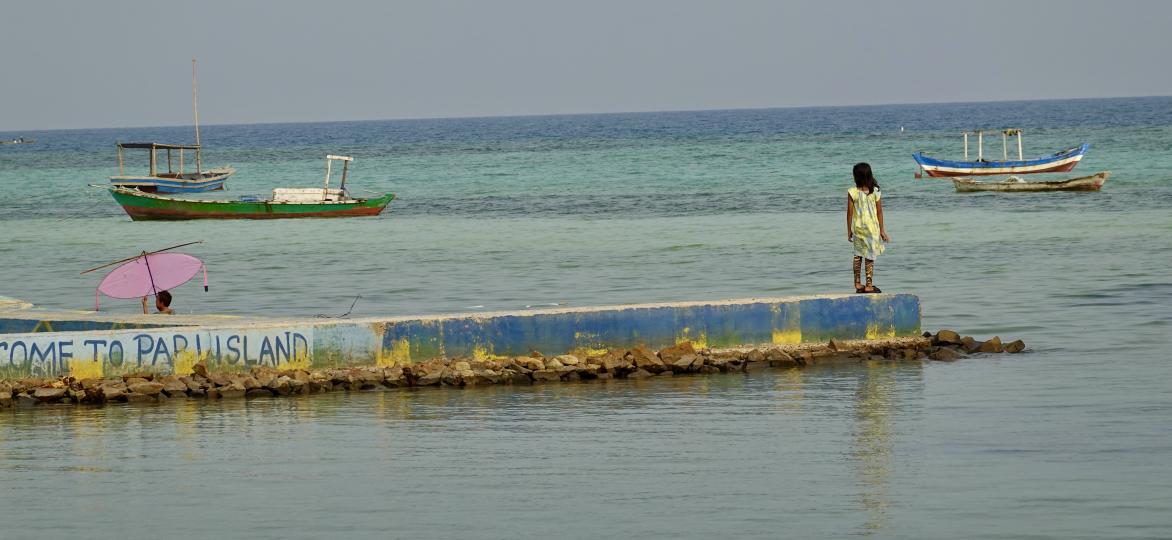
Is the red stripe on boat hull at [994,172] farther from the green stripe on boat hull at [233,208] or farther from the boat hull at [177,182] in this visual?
the boat hull at [177,182]

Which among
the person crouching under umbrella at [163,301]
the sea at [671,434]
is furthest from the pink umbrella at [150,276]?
the sea at [671,434]

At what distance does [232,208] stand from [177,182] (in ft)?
46.4

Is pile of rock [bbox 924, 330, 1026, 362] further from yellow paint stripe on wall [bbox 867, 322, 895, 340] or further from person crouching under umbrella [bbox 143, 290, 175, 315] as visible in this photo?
person crouching under umbrella [bbox 143, 290, 175, 315]

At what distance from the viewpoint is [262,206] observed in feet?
131

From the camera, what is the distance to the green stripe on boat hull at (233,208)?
132ft

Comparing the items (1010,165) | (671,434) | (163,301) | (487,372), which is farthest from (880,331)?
(1010,165)

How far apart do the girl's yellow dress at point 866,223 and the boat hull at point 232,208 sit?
27005 mm

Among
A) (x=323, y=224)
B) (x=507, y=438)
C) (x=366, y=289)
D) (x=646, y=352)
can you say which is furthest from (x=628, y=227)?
(x=507, y=438)

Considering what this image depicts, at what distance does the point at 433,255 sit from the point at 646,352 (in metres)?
15.9

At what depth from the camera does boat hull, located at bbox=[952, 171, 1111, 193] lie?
44281 mm

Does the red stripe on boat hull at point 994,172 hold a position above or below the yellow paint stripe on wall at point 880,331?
above

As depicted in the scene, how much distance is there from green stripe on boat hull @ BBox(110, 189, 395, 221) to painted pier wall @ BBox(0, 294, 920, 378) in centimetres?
2505

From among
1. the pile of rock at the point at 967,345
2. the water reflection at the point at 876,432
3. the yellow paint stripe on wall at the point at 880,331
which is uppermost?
the yellow paint stripe on wall at the point at 880,331

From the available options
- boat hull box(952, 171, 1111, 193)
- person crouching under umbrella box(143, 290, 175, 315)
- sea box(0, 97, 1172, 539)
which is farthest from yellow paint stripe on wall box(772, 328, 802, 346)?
boat hull box(952, 171, 1111, 193)
